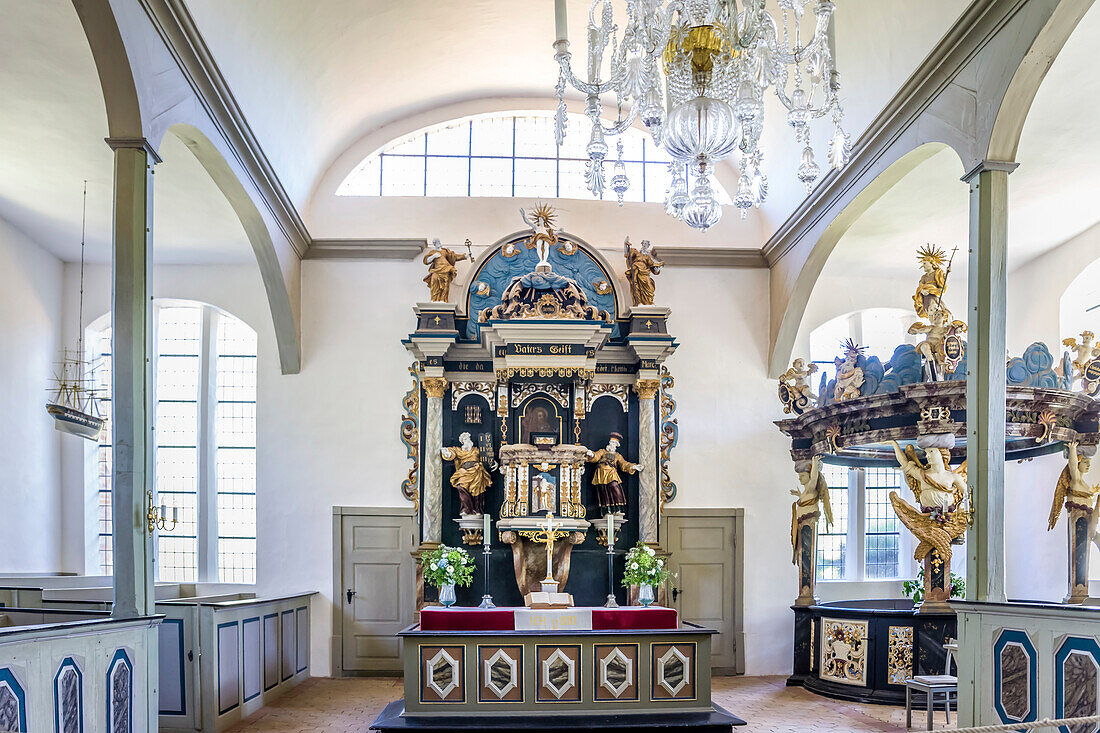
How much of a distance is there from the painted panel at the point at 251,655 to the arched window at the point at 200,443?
3.21m

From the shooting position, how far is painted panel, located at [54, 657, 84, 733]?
5.17m

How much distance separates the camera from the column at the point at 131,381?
6.14 meters

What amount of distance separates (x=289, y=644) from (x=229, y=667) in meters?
2.01

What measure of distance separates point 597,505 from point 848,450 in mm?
2947

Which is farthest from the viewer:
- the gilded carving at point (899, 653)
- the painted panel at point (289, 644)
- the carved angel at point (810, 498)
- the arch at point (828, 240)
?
the carved angel at point (810, 498)

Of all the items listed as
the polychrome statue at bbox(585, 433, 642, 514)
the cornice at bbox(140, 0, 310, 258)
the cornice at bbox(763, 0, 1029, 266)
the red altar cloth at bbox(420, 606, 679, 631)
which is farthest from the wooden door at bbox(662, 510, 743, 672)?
the cornice at bbox(140, 0, 310, 258)

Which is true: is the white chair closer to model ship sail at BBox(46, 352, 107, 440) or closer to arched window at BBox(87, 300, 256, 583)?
arched window at BBox(87, 300, 256, 583)

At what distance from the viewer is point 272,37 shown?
8.97 meters

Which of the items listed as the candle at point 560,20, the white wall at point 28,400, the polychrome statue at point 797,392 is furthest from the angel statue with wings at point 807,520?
the white wall at point 28,400

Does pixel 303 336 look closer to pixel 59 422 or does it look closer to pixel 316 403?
pixel 316 403

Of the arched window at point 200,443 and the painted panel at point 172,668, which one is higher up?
the arched window at point 200,443

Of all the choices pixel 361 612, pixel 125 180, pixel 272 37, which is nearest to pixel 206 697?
pixel 361 612

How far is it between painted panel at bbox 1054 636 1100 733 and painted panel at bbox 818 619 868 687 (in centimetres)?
437

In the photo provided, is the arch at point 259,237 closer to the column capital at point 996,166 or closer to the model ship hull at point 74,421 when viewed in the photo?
the model ship hull at point 74,421
